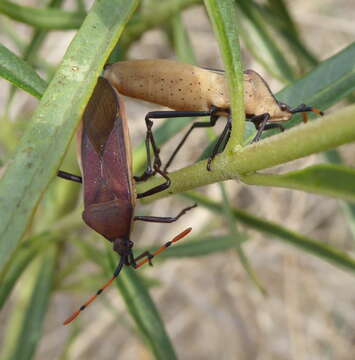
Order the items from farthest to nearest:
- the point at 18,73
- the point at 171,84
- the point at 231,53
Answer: the point at 171,84 < the point at 18,73 < the point at 231,53

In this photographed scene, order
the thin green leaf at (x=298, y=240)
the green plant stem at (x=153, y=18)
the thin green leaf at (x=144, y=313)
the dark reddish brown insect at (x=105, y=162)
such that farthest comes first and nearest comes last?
the green plant stem at (x=153, y=18), the thin green leaf at (x=298, y=240), the thin green leaf at (x=144, y=313), the dark reddish brown insect at (x=105, y=162)

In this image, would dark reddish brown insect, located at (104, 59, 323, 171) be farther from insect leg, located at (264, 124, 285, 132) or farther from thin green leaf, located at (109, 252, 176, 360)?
thin green leaf, located at (109, 252, 176, 360)

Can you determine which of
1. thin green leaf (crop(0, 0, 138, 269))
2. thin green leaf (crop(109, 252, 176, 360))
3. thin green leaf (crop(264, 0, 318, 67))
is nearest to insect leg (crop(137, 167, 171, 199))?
thin green leaf (crop(0, 0, 138, 269))

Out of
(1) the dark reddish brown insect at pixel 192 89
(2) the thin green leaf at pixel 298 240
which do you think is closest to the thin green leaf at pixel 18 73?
(1) the dark reddish brown insect at pixel 192 89

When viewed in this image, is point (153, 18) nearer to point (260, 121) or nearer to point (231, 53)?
point (260, 121)

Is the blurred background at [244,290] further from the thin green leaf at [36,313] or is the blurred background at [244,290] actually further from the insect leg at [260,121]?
the insect leg at [260,121]

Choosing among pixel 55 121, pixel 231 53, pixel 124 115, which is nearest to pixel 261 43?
pixel 124 115
